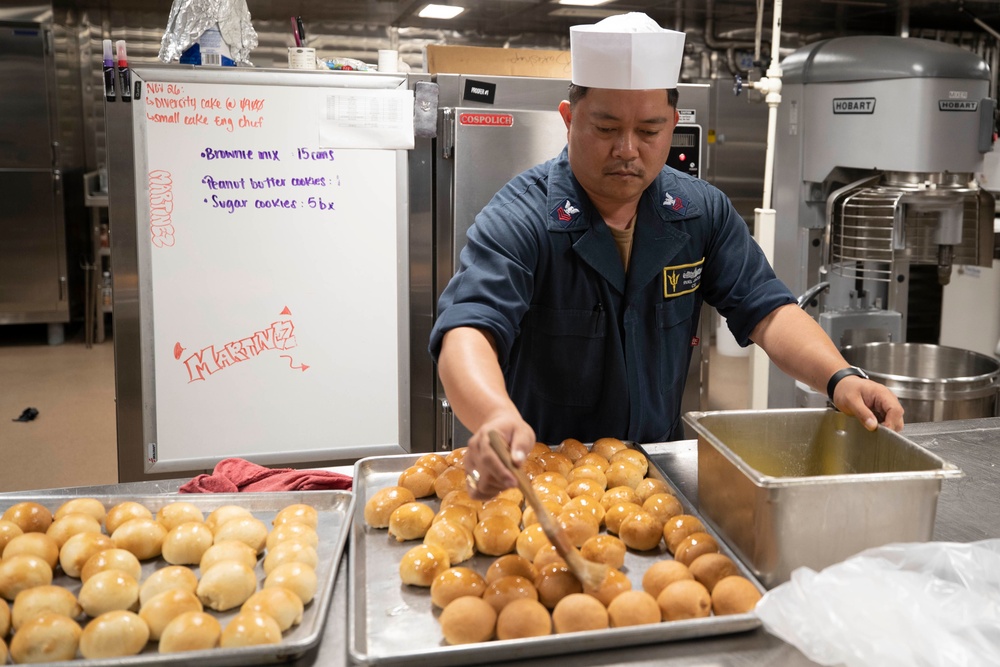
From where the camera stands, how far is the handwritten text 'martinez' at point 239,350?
290 cm

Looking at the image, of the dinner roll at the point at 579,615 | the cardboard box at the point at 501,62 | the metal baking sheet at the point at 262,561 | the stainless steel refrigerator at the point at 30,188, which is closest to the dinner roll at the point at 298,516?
the metal baking sheet at the point at 262,561

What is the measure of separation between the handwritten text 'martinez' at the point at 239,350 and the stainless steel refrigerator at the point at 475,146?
1.51 ft

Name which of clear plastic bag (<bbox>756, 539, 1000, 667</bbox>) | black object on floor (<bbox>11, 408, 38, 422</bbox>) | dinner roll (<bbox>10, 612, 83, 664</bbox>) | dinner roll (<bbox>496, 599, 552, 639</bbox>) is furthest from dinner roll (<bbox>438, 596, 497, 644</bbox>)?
black object on floor (<bbox>11, 408, 38, 422</bbox>)

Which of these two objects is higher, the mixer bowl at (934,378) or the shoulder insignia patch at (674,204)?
the shoulder insignia patch at (674,204)

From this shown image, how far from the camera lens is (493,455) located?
112 cm

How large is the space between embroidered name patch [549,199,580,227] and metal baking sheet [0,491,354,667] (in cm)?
66

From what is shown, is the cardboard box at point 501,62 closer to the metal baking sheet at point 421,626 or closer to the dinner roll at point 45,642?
the metal baking sheet at point 421,626

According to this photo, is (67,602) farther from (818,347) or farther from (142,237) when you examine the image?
(142,237)

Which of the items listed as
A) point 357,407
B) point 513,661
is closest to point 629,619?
point 513,661

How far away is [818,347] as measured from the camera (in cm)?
167

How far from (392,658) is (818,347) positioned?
105cm

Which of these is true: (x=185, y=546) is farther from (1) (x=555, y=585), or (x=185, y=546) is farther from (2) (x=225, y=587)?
(1) (x=555, y=585)

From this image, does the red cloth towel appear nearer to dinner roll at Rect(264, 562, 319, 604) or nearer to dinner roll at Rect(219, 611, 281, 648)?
dinner roll at Rect(264, 562, 319, 604)

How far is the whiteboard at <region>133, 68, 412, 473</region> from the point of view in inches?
111
